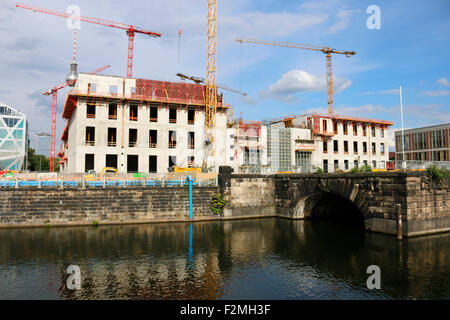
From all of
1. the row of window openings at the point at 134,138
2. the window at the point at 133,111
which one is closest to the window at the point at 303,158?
the row of window openings at the point at 134,138

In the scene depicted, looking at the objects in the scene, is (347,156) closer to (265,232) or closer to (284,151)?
(284,151)

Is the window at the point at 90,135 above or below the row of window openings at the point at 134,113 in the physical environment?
below

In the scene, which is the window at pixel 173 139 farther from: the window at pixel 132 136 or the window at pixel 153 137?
the window at pixel 132 136

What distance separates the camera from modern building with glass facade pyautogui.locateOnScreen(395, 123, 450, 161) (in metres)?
82.4

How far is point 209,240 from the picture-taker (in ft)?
94.3

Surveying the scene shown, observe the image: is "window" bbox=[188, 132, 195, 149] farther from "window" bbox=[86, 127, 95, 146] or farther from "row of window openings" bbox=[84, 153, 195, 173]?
"window" bbox=[86, 127, 95, 146]

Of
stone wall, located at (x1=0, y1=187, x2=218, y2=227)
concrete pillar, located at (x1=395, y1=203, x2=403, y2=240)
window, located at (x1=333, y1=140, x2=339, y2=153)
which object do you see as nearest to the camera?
concrete pillar, located at (x1=395, y1=203, x2=403, y2=240)

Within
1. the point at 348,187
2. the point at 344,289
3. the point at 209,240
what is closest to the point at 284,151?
the point at 348,187

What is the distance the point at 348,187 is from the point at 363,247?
8.10 meters

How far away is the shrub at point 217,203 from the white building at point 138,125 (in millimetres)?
20762

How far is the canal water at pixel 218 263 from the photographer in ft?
54.6

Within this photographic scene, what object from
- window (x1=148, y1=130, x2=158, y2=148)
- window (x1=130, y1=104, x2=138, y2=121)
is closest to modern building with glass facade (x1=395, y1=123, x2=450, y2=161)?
window (x1=148, y1=130, x2=158, y2=148)

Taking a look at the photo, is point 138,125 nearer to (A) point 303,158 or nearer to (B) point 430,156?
(A) point 303,158

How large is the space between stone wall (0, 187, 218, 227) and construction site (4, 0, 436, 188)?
5.99 meters
